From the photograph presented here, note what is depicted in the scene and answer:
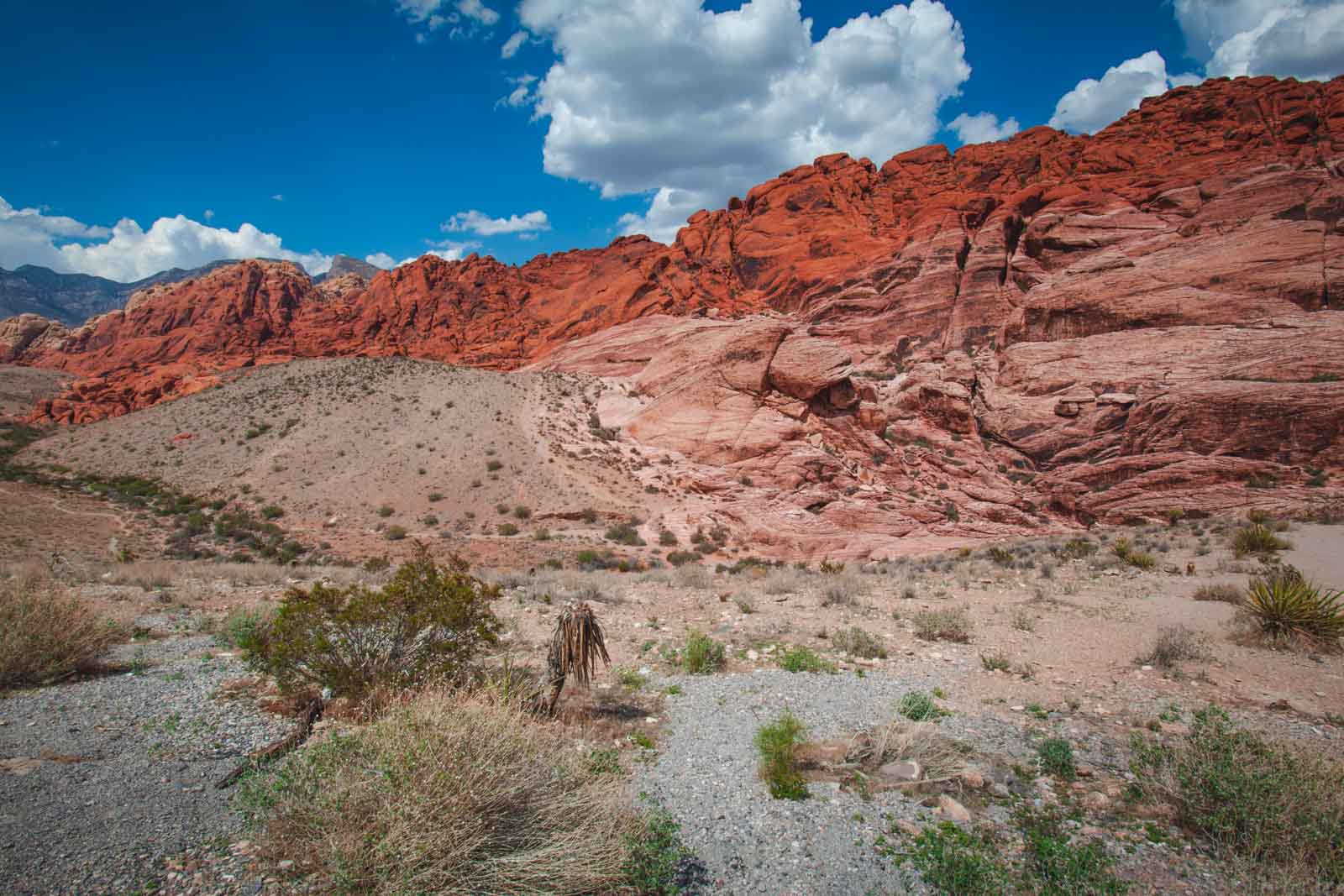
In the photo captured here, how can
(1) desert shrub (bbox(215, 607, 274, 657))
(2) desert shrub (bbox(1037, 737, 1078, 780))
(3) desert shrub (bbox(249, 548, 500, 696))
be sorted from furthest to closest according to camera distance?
(1) desert shrub (bbox(215, 607, 274, 657)) → (3) desert shrub (bbox(249, 548, 500, 696)) → (2) desert shrub (bbox(1037, 737, 1078, 780))

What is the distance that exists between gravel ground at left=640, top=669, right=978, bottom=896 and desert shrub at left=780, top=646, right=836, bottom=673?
0.75m

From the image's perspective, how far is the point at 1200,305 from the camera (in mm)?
25625

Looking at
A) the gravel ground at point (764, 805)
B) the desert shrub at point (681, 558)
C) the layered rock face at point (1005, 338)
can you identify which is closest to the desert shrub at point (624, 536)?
the desert shrub at point (681, 558)

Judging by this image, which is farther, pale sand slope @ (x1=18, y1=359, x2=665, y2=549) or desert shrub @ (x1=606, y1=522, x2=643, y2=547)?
pale sand slope @ (x1=18, y1=359, x2=665, y2=549)

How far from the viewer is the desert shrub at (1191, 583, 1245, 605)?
10.5m

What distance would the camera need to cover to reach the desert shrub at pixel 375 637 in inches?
220

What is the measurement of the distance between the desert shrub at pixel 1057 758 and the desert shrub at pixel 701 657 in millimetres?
3902

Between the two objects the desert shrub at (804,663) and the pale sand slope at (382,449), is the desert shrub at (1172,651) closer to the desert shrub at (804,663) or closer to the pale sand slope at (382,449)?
the desert shrub at (804,663)

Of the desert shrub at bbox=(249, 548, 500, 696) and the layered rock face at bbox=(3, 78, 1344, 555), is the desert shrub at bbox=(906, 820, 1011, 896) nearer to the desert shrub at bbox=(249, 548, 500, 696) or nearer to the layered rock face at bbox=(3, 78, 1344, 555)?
the desert shrub at bbox=(249, 548, 500, 696)

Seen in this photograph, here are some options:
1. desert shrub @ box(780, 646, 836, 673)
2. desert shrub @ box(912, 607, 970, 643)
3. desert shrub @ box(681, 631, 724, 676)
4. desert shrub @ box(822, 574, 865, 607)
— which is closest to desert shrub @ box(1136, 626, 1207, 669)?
desert shrub @ box(912, 607, 970, 643)

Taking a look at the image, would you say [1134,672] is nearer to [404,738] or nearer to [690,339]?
[404,738]

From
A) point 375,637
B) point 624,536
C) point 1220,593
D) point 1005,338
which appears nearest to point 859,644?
point 375,637

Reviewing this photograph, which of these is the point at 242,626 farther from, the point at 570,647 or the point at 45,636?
the point at 570,647

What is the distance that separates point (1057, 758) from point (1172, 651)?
3987 millimetres
